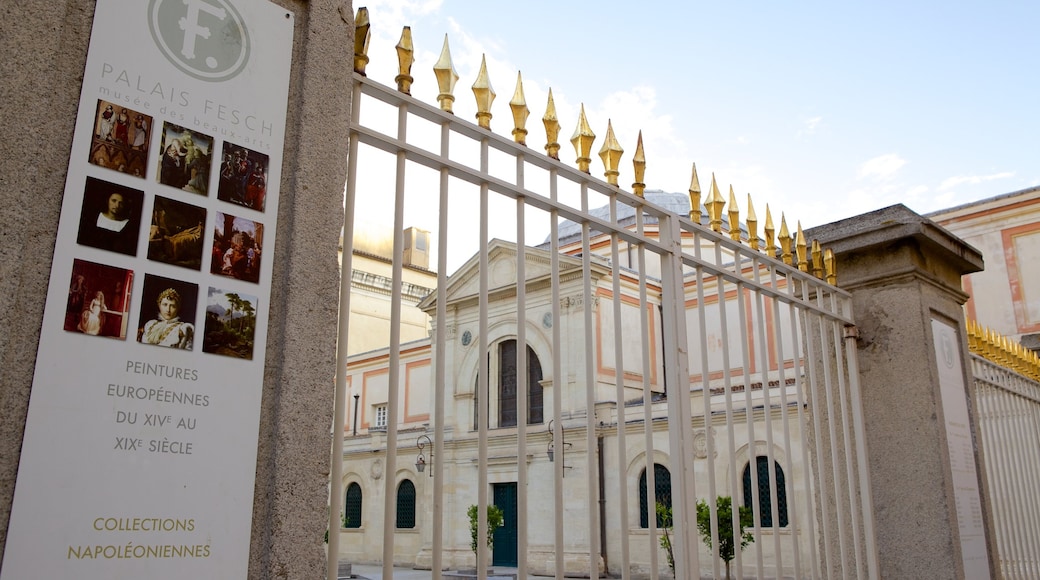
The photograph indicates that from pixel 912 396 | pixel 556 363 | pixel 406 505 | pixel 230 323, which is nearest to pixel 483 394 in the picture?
pixel 556 363

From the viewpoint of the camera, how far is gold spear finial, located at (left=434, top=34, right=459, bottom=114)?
275cm

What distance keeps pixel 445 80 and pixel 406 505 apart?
20.4 m

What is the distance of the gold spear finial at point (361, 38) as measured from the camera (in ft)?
8.29

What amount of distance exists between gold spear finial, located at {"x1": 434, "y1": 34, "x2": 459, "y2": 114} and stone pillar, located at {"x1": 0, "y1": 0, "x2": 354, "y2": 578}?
1.24 ft

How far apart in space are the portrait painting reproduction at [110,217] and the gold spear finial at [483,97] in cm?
126

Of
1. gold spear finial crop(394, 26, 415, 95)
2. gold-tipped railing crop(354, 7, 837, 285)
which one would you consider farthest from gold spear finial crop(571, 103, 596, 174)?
gold spear finial crop(394, 26, 415, 95)

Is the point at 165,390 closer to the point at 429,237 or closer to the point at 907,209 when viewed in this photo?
the point at 907,209

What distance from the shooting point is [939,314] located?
477 cm

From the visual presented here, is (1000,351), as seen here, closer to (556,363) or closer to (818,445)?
(818,445)

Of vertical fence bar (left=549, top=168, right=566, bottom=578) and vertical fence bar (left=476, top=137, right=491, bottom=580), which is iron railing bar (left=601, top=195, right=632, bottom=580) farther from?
vertical fence bar (left=476, top=137, right=491, bottom=580)

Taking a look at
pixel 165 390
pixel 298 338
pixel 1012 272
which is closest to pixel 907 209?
pixel 298 338

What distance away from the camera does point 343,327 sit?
2320mm

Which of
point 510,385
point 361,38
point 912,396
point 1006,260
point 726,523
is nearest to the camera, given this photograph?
point 361,38

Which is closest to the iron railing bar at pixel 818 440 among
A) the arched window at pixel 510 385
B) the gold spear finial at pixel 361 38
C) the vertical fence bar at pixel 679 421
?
the vertical fence bar at pixel 679 421
